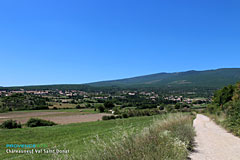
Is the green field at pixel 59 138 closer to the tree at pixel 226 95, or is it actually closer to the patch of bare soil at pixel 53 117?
the tree at pixel 226 95

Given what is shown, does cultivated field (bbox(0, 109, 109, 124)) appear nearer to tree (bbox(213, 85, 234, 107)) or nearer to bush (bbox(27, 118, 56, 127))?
bush (bbox(27, 118, 56, 127))

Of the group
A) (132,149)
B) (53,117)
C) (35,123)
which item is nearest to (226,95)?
(35,123)

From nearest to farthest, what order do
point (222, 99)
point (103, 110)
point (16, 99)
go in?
point (222, 99) < point (103, 110) < point (16, 99)

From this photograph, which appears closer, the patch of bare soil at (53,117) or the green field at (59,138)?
the green field at (59,138)

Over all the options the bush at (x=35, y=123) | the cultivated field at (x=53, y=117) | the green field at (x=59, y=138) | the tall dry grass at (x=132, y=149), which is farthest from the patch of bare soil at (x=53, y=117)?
the tall dry grass at (x=132, y=149)

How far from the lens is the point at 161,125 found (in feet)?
31.3

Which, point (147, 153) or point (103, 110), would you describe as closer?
point (147, 153)

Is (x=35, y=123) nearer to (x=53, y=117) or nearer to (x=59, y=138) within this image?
Answer: (x=53, y=117)

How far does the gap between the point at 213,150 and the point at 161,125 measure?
2.62 metres

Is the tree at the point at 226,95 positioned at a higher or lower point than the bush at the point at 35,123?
higher

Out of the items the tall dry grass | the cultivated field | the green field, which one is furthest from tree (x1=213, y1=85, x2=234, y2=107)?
the tall dry grass

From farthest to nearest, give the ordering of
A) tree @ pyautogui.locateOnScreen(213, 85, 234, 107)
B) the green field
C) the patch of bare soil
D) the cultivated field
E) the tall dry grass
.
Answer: the cultivated field → the patch of bare soil → tree @ pyautogui.locateOnScreen(213, 85, 234, 107) → the green field → the tall dry grass

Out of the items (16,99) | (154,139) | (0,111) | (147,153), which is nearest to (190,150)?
(154,139)

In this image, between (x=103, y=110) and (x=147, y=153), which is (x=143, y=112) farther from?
(x=147, y=153)
